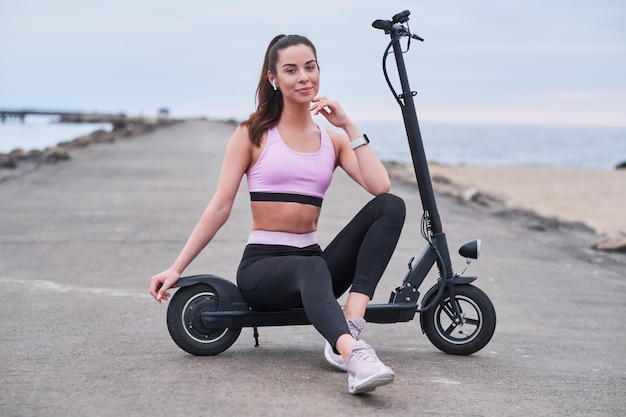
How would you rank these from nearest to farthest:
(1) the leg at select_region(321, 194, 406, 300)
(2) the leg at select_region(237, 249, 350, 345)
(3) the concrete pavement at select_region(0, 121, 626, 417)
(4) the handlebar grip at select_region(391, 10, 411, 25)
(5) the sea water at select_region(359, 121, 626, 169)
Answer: (3) the concrete pavement at select_region(0, 121, 626, 417)
(2) the leg at select_region(237, 249, 350, 345)
(1) the leg at select_region(321, 194, 406, 300)
(4) the handlebar grip at select_region(391, 10, 411, 25)
(5) the sea water at select_region(359, 121, 626, 169)

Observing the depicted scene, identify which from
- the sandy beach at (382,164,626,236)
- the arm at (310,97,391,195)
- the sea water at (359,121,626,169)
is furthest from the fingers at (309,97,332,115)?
the sea water at (359,121,626,169)

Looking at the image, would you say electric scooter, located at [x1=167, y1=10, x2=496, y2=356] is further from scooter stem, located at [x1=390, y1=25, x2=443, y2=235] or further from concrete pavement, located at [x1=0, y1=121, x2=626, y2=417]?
concrete pavement, located at [x1=0, y1=121, x2=626, y2=417]

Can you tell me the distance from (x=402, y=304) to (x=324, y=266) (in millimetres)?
604

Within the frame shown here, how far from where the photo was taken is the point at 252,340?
5.48 m

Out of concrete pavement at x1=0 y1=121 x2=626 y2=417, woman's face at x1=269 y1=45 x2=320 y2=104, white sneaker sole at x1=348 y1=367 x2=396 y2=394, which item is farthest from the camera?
woman's face at x1=269 y1=45 x2=320 y2=104

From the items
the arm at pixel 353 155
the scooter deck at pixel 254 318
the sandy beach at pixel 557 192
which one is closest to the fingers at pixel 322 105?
the arm at pixel 353 155

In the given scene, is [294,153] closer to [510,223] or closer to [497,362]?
[497,362]

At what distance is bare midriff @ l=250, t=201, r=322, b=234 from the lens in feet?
15.8

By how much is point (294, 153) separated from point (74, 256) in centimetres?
474

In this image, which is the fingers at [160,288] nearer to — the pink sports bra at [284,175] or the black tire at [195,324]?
the black tire at [195,324]

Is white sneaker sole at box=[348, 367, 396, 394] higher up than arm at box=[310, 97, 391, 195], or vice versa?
arm at box=[310, 97, 391, 195]

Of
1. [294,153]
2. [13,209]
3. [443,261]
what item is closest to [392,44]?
[294,153]

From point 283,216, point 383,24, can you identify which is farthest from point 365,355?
point 383,24

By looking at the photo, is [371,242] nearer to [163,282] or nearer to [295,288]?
[295,288]
